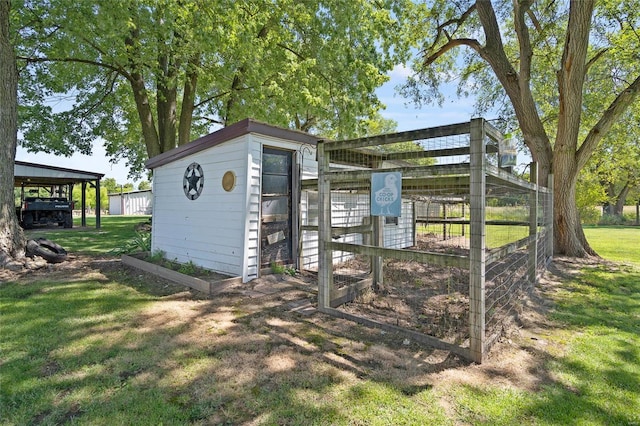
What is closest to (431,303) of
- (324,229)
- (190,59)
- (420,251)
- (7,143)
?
(420,251)

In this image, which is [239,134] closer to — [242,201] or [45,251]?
[242,201]

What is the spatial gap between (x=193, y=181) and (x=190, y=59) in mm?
4985

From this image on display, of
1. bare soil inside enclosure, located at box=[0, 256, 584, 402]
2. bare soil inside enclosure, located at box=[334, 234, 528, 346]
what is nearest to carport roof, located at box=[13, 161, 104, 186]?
bare soil inside enclosure, located at box=[0, 256, 584, 402]

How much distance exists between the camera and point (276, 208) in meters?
5.57

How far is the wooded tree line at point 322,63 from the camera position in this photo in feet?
23.8

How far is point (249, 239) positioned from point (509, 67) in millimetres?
7406

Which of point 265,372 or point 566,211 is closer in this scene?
point 265,372

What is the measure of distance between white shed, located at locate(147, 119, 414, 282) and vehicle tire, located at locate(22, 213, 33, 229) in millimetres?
10579

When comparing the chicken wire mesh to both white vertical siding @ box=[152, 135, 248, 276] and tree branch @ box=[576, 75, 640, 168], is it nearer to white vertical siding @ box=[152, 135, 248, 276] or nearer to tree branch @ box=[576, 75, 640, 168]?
white vertical siding @ box=[152, 135, 248, 276]

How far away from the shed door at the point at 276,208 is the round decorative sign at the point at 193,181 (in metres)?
1.37

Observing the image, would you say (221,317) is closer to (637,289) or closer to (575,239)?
(637,289)

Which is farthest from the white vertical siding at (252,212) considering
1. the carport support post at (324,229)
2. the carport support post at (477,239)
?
the carport support post at (477,239)

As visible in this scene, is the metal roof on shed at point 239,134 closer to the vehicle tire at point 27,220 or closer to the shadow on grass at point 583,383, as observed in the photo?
the shadow on grass at point 583,383

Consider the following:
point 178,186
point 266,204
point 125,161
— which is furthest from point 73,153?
point 266,204
